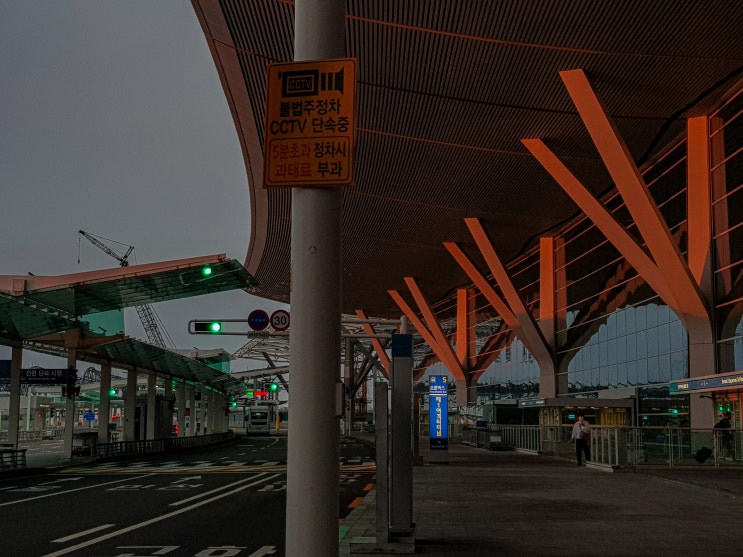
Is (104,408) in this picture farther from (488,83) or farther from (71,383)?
(488,83)

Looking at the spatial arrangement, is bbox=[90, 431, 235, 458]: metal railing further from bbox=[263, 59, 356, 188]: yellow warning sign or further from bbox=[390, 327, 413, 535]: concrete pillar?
bbox=[263, 59, 356, 188]: yellow warning sign

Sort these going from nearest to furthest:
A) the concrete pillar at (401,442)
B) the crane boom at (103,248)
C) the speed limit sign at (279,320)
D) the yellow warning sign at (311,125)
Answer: the yellow warning sign at (311,125) → the concrete pillar at (401,442) → the speed limit sign at (279,320) → the crane boom at (103,248)

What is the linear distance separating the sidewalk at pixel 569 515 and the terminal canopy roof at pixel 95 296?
12503 mm

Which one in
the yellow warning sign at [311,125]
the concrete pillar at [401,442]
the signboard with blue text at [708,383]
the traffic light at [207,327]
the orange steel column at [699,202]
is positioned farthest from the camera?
the traffic light at [207,327]

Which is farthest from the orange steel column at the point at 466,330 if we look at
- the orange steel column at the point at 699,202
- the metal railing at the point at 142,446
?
the orange steel column at the point at 699,202

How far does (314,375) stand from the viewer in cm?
460

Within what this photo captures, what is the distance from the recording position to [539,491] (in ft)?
60.3

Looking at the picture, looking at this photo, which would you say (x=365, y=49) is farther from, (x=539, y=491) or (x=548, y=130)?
(x=539, y=491)

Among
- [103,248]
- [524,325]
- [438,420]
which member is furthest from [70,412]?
[103,248]

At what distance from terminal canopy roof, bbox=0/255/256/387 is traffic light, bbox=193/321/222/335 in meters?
1.81

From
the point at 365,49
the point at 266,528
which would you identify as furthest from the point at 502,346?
the point at 266,528

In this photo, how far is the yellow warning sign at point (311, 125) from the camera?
4719 mm

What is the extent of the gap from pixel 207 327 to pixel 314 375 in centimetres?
2578

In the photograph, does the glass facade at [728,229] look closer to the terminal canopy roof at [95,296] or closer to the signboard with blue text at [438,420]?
the signboard with blue text at [438,420]
